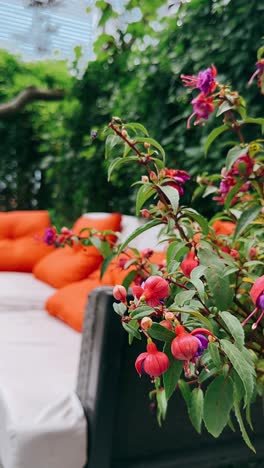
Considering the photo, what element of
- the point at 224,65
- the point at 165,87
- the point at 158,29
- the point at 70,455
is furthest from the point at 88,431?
the point at 158,29

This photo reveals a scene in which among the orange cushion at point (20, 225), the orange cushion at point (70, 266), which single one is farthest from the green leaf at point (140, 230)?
the orange cushion at point (20, 225)

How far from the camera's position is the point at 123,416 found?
1.11 m

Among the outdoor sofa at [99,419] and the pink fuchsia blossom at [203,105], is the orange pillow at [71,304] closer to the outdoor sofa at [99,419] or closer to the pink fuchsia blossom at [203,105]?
the outdoor sofa at [99,419]

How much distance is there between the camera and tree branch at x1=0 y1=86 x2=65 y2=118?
4.02 metres

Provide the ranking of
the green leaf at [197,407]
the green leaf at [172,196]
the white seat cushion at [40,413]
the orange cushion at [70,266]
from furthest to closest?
the orange cushion at [70,266] → the white seat cushion at [40,413] → the green leaf at [197,407] → the green leaf at [172,196]

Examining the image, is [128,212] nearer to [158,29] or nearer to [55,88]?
[158,29]

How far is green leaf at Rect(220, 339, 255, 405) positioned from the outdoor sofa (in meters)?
0.62

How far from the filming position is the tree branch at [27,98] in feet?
13.2

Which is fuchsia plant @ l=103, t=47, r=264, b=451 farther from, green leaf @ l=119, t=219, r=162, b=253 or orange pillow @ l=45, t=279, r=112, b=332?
orange pillow @ l=45, t=279, r=112, b=332

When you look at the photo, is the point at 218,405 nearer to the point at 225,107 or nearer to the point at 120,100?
the point at 225,107

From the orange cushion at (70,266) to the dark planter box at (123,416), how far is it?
4.33 ft

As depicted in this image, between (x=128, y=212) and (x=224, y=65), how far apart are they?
1102mm

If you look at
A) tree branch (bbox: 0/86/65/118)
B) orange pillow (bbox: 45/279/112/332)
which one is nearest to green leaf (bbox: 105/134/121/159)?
orange pillow (bbox: 45/279/112/332)

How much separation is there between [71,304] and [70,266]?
0.62 metres
